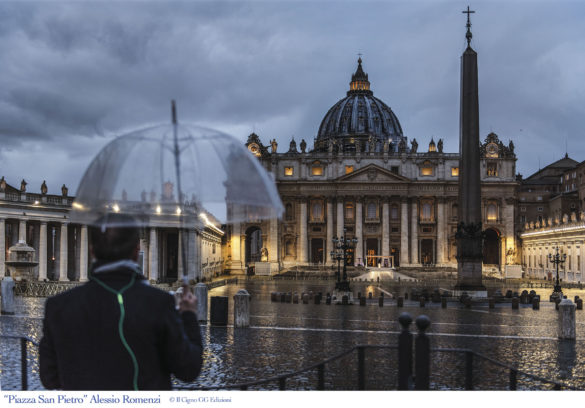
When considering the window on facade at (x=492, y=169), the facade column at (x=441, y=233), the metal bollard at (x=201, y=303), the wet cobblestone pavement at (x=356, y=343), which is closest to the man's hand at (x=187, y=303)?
the wet cobblestone pavement at (x=356, y=343)

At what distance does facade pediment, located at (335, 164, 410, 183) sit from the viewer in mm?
80125

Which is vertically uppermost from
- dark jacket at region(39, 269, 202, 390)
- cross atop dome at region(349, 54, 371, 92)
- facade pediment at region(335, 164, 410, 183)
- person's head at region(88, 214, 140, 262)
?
cross atop dome at region(349, 54, 371, 92)

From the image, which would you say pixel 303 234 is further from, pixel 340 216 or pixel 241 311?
pixel 241 311

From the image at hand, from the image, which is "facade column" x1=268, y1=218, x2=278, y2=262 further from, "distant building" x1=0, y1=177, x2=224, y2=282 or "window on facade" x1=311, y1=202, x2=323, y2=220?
"distant building" x1=0, y1=177, x2=224, y2=282

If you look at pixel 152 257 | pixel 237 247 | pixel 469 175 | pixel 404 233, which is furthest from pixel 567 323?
pixel 237 247

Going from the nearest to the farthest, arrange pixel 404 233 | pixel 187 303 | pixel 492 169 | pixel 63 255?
pixel 187 303 → pixel 63 255 → pixel 404 233 → pixel 492 169

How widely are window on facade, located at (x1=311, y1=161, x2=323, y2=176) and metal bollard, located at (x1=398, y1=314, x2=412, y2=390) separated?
75.7 meters

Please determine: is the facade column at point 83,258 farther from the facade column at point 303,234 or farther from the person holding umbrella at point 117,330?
the person holding umbrella at point 117,330

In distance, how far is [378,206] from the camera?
267ft

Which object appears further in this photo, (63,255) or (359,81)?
(359,81)

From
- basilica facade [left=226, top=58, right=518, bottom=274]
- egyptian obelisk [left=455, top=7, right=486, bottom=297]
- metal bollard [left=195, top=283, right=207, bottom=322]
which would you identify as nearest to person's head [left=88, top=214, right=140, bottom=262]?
metal bollard [left=195, top=283, right=207, bottom=322]

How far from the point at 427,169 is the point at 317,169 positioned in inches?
555
